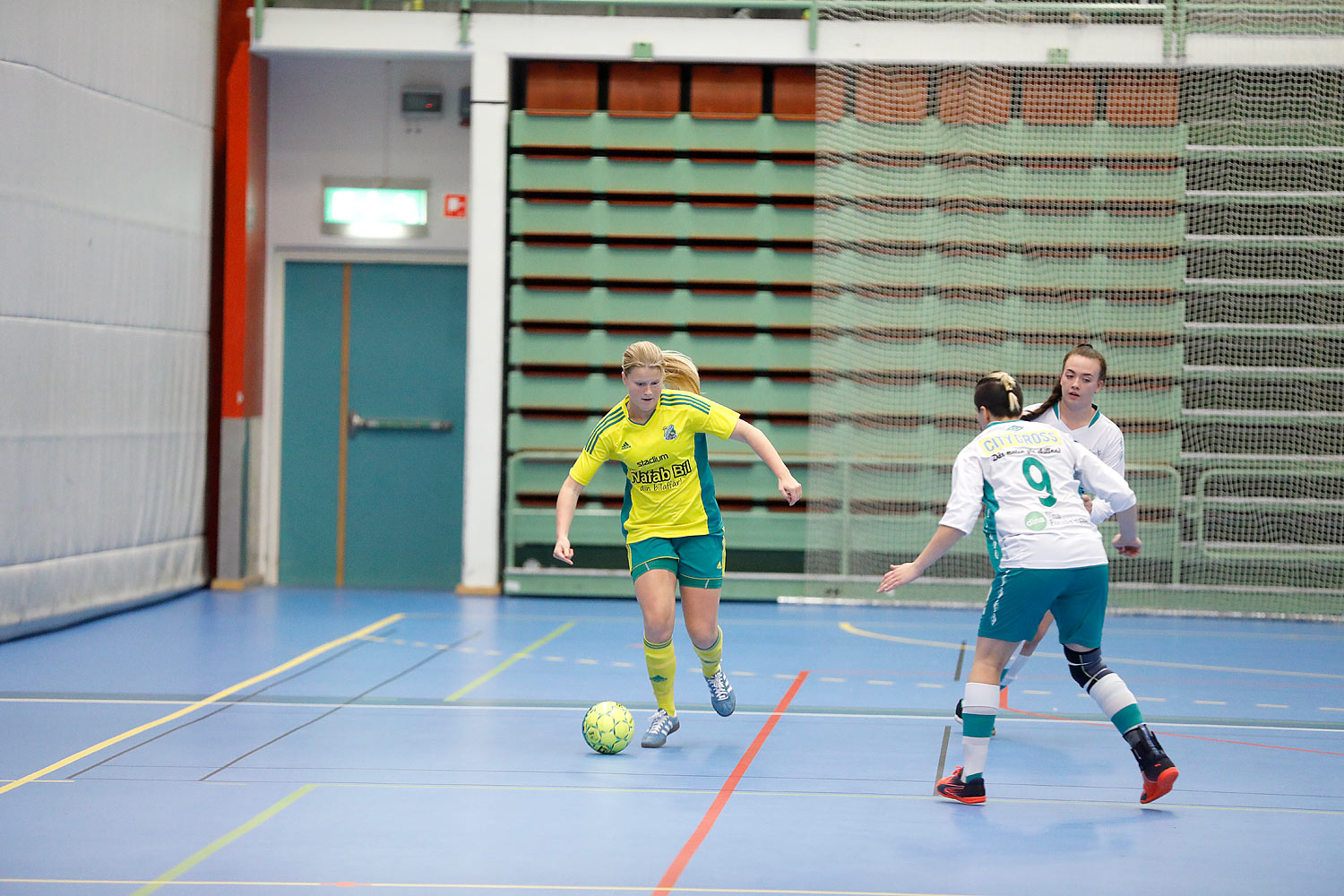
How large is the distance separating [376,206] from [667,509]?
680 cm

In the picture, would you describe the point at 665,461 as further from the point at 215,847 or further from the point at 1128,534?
the point at 215,847

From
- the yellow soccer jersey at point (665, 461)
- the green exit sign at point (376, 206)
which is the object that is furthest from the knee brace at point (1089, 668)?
the green exit sign at point (376, 206)

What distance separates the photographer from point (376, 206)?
11391 millimetres

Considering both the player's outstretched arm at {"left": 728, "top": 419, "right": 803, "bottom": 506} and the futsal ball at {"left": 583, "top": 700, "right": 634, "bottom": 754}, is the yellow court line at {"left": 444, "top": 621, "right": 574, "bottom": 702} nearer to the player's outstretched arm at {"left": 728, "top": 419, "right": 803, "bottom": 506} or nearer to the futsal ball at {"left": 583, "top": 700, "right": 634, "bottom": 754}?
the futsal ball at {"left": 583, "top": 700, "right": 634, "bottom": 754}

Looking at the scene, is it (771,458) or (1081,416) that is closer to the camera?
(771,458)

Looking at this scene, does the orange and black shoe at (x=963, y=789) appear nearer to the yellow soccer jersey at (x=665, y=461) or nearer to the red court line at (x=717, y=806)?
the red court line at (x=717, y=806)

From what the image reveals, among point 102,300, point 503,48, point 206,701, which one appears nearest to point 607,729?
point 206,701

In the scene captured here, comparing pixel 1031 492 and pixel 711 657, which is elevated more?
pixel 1031 492

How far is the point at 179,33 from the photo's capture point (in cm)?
1027

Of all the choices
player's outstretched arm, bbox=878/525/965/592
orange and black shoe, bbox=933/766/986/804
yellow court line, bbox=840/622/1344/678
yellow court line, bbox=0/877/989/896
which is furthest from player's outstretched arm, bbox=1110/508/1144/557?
yellow court line, bbox=840/622/1344/678

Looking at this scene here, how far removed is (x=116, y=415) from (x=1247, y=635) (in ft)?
28.1

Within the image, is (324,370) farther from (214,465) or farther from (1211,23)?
(1211,23)

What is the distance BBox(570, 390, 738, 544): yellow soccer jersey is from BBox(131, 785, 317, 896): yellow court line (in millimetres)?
1732

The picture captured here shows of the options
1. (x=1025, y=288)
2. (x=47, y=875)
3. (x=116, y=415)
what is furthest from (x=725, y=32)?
(x=47, y=875)
